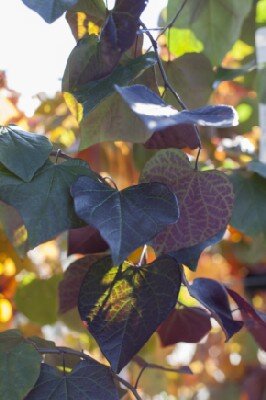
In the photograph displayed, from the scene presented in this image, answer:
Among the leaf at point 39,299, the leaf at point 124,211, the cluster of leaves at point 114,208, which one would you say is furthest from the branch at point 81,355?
the leaf at point 39,299

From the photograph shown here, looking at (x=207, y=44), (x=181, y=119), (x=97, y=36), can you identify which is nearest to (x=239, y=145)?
(x=207, y=44)

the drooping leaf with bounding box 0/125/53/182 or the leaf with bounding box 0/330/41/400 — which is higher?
the drooping leaf with bounding box 0/125/53/182

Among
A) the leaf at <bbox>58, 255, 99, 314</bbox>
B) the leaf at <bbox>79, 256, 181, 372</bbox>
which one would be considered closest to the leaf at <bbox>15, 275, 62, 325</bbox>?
the leaf at <bbox>58, 255, 99, 314</bbox>

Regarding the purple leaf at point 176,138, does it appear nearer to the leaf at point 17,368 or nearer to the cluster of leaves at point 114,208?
the cluster of leaves at point 114,208

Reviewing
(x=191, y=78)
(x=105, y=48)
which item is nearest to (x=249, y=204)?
(x=191, y=78)

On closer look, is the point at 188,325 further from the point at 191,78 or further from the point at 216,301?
the point at 191,78

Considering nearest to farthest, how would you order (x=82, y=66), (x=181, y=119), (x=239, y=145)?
(x=181, y=119) < (x=82, y=66) < (x=239, y=145)

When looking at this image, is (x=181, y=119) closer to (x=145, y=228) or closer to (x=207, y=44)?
(x=145, y=228)

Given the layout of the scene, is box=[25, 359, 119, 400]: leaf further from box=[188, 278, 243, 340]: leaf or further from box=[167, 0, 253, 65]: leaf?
box=[167, 0, 253, 65]: leaf
